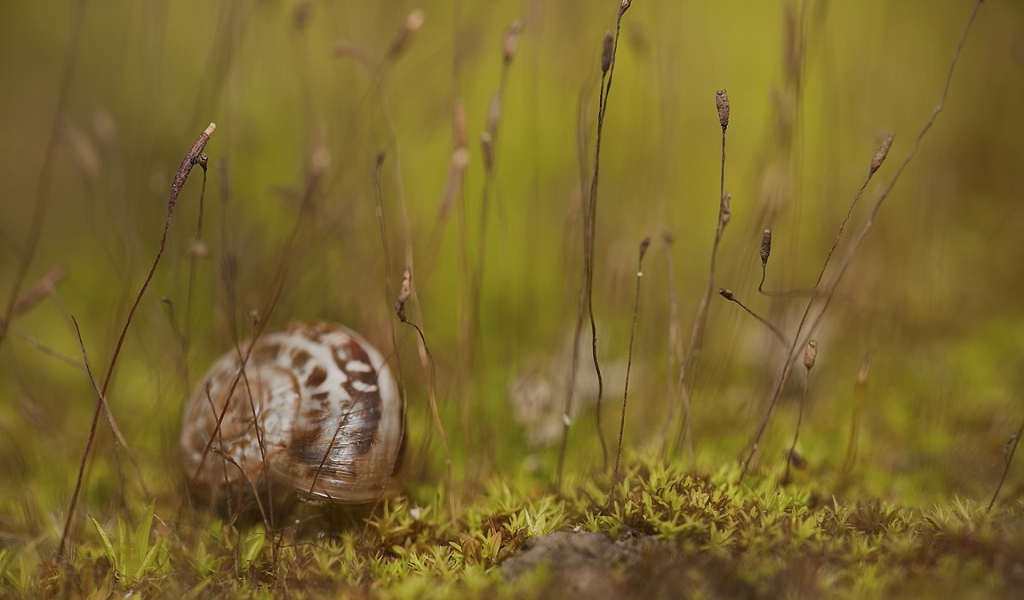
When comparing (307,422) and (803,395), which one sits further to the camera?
(307,422)

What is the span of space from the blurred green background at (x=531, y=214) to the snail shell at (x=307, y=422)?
0.20m

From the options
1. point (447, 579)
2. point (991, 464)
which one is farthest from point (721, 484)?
point (991, 464)

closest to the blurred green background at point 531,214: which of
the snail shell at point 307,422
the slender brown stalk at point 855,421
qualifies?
the slender brown stalk at point 855,421

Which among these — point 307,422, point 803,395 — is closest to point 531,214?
point 307,422

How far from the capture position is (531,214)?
3.05m

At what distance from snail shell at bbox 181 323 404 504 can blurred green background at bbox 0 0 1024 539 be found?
0.20m

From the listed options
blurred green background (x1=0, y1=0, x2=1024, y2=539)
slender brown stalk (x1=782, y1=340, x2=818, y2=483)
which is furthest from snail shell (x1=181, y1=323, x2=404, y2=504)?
slender brown stalk (x1=782, y1=340, x2=818, y2=483)

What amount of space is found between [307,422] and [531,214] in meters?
1.64

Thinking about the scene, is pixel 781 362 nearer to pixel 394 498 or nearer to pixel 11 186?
pixel 394 498

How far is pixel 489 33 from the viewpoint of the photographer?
3664 mm

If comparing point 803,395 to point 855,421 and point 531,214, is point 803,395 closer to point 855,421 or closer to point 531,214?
point 855,421

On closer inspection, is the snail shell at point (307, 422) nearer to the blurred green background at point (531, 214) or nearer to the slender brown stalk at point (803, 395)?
the blurred green background at point (531, 214)

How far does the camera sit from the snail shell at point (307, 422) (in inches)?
65.8

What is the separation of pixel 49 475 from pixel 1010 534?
2599mm
